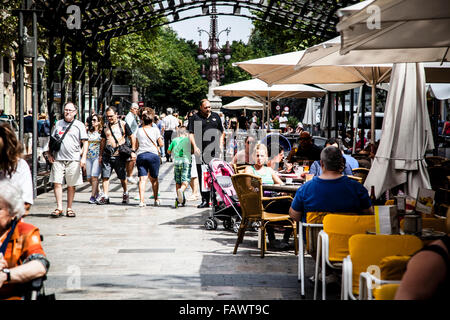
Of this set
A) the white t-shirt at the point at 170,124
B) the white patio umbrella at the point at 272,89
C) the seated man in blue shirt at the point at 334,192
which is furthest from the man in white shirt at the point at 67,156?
the white t-shirt at the point at 170,124

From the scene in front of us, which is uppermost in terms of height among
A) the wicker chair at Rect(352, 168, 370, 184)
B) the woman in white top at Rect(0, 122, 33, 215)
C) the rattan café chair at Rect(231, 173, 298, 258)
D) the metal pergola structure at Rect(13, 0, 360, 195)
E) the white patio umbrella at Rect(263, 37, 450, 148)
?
the metal pergola structure at Rect(13, 0, 360, 195)

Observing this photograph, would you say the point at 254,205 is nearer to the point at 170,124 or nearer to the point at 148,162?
the point at 148,162

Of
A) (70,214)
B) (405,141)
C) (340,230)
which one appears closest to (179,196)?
(70,214)

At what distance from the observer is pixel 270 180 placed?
934cm

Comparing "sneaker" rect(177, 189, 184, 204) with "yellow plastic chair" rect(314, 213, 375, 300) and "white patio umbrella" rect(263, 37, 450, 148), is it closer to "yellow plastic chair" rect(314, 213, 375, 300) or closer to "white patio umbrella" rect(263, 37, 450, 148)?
"white patio umbrella" rect(263, 37, 450, 148)

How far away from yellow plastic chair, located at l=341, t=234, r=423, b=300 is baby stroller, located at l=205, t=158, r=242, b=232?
528 centimetres

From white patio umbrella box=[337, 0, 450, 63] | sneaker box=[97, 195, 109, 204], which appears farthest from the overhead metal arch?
white patio umbrella box=[337, 0, 450, 63]

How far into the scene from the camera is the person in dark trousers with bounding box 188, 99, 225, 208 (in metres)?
12.6

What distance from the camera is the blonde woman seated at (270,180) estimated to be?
8.58 m

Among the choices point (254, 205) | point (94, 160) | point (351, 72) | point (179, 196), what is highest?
point (351, 72)

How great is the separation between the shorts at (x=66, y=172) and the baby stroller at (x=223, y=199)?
2.50 metres

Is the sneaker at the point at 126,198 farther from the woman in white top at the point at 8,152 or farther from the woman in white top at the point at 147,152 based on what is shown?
→ the woman in white top at the point at 8,152

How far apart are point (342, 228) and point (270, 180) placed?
160 inches
